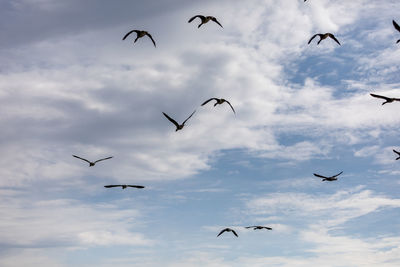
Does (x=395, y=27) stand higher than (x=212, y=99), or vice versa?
(x=212, y=99)

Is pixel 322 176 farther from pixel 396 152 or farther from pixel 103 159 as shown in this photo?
pixel 103 159

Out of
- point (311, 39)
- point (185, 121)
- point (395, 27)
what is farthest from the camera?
point (311, 39)

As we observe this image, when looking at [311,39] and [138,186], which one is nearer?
[138,186]

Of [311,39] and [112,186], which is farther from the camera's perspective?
[311,39]

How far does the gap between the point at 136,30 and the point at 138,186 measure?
1727 centimetres

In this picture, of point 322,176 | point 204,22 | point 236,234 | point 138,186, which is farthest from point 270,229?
point 204,22

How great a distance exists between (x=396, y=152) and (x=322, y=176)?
10.4m

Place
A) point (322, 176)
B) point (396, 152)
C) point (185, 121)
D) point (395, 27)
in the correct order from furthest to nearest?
point (322, 176) < point (185, 121) < point (396, 152) < point (395, 27)

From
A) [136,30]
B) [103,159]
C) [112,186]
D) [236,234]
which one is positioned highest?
[136,30]

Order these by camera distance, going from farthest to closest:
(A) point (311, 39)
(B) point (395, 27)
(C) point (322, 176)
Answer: (A) point (311, 39)
(C) point (322, 176)
(B) point (395, 27)

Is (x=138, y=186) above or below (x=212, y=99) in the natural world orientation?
below

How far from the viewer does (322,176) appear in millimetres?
47688

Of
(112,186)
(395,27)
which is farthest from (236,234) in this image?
(395,27)

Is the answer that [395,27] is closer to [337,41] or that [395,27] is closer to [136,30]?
[337,41]
